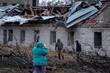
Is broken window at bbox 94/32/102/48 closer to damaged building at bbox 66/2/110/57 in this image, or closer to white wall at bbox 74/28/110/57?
damaged building at bbox 66/2/110/57

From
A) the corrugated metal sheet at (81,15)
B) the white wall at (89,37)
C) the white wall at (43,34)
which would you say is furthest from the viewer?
the white wall at (43,34)

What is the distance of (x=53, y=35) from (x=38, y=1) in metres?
16.9

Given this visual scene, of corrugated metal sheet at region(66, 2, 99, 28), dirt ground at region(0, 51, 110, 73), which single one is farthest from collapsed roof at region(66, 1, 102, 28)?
dirt ground at region(0, 51, 110, 73)

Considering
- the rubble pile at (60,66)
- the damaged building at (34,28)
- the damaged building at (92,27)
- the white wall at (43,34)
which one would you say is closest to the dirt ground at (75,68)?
the rubble pile at (60,66)

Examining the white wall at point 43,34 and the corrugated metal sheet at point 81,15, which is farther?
the white wall at point 43,34

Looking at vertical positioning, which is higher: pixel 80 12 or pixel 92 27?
pixel 80 12

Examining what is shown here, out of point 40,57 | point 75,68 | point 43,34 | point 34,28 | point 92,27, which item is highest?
point 92,27

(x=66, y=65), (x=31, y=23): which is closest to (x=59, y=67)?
(x=66, y=65)

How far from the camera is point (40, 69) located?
555 inches

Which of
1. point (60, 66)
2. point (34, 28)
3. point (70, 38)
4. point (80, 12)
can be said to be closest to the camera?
point (60, 66)

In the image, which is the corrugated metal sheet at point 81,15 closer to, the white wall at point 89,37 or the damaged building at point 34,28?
the white wall at point 89,37

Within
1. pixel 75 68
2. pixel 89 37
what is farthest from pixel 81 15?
pixel 75 68

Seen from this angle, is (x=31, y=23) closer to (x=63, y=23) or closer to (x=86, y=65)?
(x=63, y=23)

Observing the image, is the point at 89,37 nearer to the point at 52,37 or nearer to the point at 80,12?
the point at 80,12
